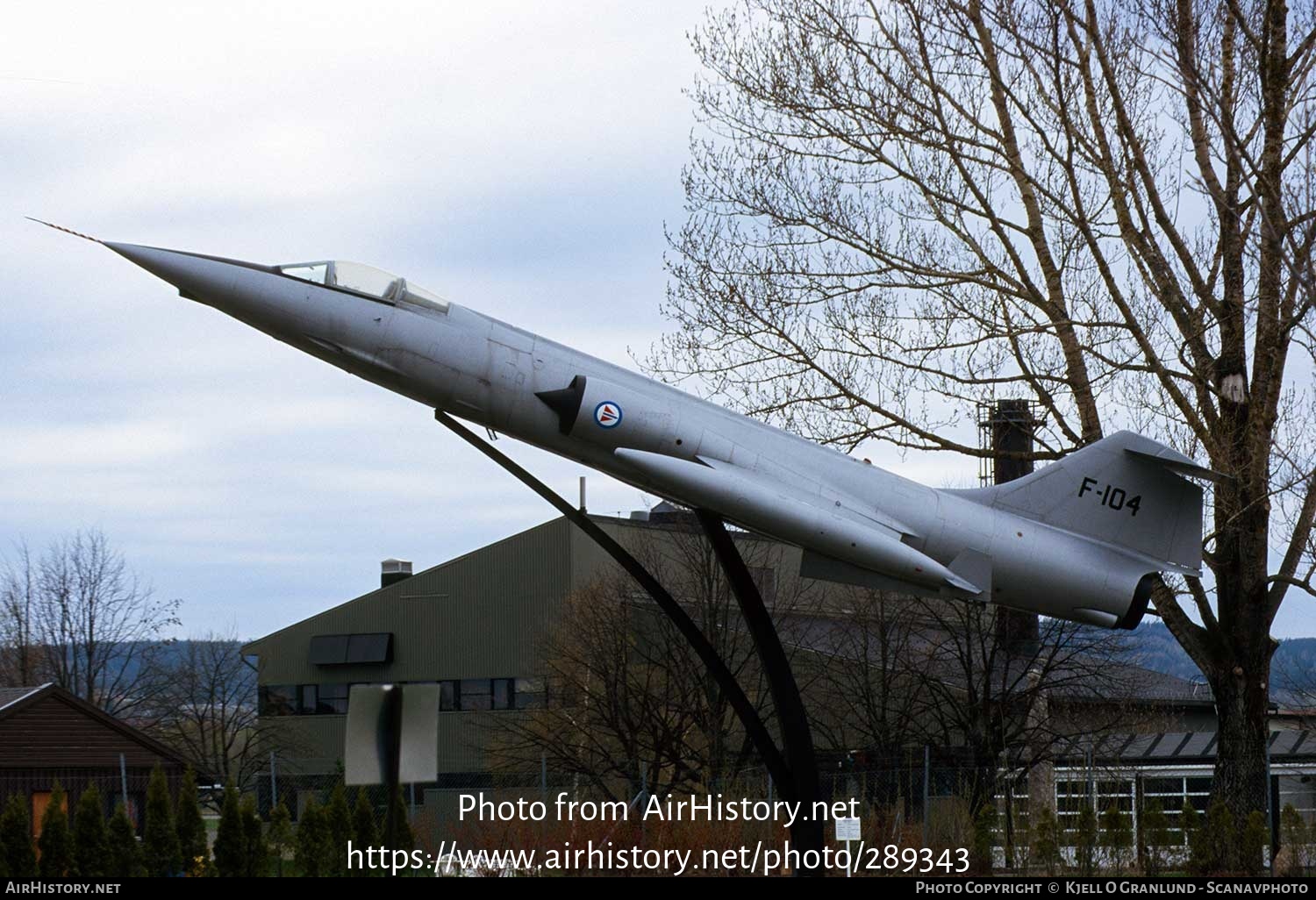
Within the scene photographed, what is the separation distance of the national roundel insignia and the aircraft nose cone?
3138mm

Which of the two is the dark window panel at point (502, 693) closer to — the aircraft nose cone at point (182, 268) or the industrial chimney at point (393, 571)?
the industrial chimney at point (393, 571)

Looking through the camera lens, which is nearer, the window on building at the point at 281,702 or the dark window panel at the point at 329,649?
the dark window panel at the point at 329,649

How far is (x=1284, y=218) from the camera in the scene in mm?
15242

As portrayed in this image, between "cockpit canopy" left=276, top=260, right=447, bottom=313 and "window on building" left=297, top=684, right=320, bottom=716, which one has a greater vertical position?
"cockpit canopy" left=276, top=260, right=447, bottom=313

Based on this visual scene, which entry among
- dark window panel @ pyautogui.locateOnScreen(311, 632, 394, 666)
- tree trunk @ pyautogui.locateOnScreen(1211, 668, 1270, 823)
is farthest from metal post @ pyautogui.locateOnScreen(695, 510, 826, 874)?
dark window panel @ pyautogui.locateOnScreen(311, 632, 394, 666)

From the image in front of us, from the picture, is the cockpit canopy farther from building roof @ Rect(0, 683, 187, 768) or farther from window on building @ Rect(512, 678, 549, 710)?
window on building @ Rect(512, 678, 549, 710)

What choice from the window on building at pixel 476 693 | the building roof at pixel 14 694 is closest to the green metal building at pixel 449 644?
the window on building at pixel 476 693

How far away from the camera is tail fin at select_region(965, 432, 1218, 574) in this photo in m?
13.2

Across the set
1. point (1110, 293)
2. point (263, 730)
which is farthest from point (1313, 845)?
point (263, 730)

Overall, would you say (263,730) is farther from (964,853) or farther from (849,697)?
(964,853)

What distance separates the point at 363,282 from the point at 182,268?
1439 millimetres

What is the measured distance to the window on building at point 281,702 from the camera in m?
38.5

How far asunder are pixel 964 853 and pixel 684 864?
3.97 m

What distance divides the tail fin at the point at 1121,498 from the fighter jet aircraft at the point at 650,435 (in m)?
0.30
